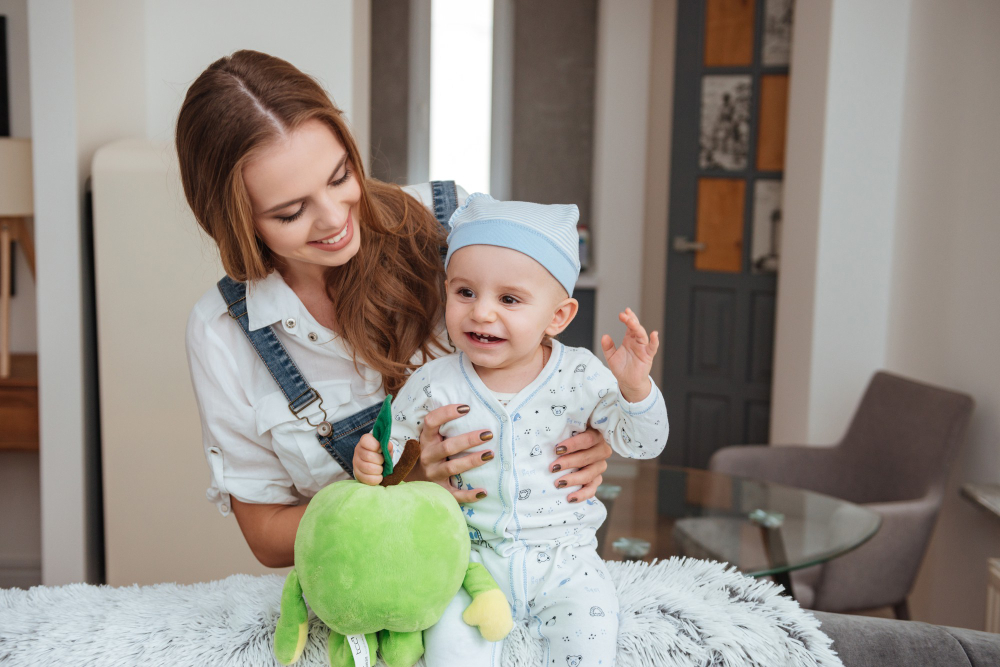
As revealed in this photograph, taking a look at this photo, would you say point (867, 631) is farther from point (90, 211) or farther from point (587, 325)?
point (587, 325)

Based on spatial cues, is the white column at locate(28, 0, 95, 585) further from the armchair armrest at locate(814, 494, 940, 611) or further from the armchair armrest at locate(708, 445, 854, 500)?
the armchair armrest at locate(814, 494, 940, 611)

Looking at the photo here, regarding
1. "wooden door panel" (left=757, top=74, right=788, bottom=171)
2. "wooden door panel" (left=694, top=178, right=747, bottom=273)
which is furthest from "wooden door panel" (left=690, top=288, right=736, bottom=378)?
"wooden door panel" (left=757, top=74, right=788, bottom=171)

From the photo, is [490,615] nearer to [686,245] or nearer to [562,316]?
[562,316]

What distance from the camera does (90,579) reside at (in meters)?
2.24

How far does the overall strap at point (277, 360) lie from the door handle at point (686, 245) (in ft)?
10.0

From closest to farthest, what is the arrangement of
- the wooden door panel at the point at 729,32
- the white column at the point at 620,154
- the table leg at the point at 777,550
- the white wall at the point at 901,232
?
the table leg at the point at 777,550 → the white wall at the point at 901,232 → the wooden door panel at the point at 729,32 → the white column at the point at 620,154

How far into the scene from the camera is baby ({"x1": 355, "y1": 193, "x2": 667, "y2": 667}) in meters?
0.95

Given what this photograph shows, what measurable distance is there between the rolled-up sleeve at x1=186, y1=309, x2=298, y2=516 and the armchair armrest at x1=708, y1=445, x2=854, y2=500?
1802 millimetres

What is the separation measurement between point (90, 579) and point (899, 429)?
2543 millimetres

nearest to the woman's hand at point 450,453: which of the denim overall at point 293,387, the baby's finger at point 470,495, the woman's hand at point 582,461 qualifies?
the baby's finger at point 470,495

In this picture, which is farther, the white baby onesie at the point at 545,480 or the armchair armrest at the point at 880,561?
the armchair armrest at the point at 880,561

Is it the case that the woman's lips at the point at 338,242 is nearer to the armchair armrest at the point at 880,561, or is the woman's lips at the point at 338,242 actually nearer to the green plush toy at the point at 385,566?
the green plush toy at the point at 385,566

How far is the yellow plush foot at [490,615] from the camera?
0.82 m

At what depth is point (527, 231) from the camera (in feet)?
3.26
